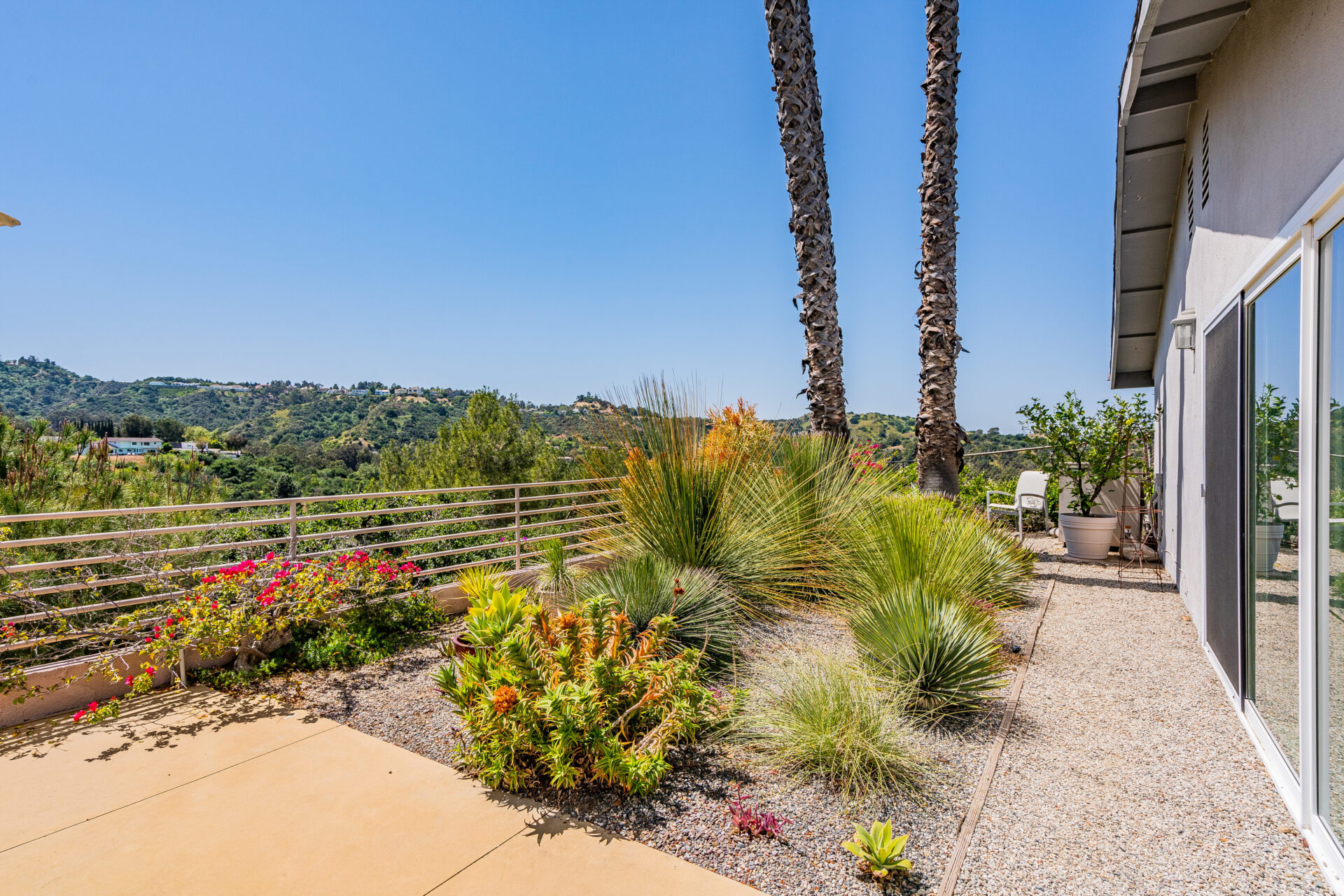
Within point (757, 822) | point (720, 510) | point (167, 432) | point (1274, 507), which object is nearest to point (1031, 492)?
point (720, 510)

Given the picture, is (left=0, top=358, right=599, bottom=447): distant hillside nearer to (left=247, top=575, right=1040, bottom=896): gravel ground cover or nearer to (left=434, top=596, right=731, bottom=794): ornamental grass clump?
(left=247, top=575, right=1040, bottom=896): gravel ground cover

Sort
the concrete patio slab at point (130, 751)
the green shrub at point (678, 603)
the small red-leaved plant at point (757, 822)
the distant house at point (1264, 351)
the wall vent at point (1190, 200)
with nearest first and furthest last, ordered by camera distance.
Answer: the distant house at point (1264, 351), the small red-leaved plant at point (757, 822), the concrete patio slab at point (130, 751), the green shrub at point (678, 603), the wall vent at point (1190, 200)

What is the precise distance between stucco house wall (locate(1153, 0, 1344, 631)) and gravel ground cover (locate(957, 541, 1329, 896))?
4.32 feet

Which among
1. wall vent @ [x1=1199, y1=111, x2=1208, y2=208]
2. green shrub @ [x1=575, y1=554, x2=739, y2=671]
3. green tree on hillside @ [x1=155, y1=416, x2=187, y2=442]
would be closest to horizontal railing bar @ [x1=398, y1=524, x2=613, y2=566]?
green shrub @ [x1=575, y1=554, x2=739, y2=671]

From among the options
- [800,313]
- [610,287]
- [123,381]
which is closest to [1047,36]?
[800,313]

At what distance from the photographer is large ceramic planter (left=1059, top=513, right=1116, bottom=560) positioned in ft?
22.4

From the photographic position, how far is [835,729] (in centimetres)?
238

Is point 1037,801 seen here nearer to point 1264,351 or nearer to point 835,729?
point 835,729

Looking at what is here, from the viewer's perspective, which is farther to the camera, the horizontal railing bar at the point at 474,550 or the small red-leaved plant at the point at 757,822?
the horizontal railing bar at the point at 474,550

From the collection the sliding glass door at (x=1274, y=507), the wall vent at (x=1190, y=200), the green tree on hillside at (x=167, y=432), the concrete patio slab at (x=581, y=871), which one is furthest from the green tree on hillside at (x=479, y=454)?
the sliding glass door at (x=1274, y=507)

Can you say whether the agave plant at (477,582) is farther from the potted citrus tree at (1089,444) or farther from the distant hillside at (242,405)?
the distant hillside at (242,405)

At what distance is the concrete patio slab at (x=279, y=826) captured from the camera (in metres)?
1.81

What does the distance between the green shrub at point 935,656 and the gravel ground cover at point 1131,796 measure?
0.24 metres

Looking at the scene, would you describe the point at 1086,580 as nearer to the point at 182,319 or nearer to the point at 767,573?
the point at 767,573
